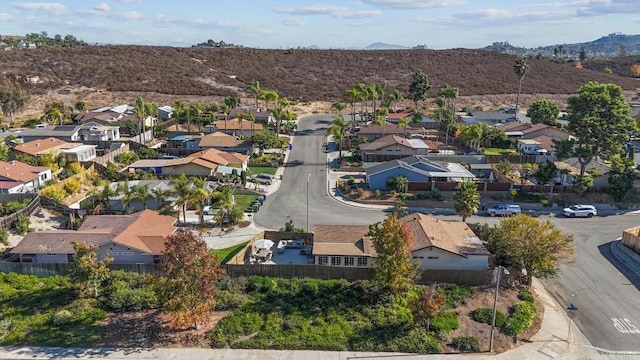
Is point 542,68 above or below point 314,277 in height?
above

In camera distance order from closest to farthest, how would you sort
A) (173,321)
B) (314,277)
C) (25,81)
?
(173,321)
(314,277)
(25,81)

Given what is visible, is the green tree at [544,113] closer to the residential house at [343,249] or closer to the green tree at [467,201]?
the green tree at [467,201]

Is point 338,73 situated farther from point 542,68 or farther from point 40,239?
point 40,239

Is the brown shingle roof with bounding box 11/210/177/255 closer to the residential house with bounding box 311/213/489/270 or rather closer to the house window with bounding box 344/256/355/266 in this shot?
the residential house with bounding box 311/213/489/270

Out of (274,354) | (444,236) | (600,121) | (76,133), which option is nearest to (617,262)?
(444,236)

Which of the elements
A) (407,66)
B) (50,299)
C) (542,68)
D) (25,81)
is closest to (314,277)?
(50,299)

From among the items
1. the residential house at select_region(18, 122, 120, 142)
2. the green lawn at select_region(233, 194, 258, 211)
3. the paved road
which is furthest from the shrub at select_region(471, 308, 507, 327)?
the residential house at select_region(18, 122, 120, 142)
